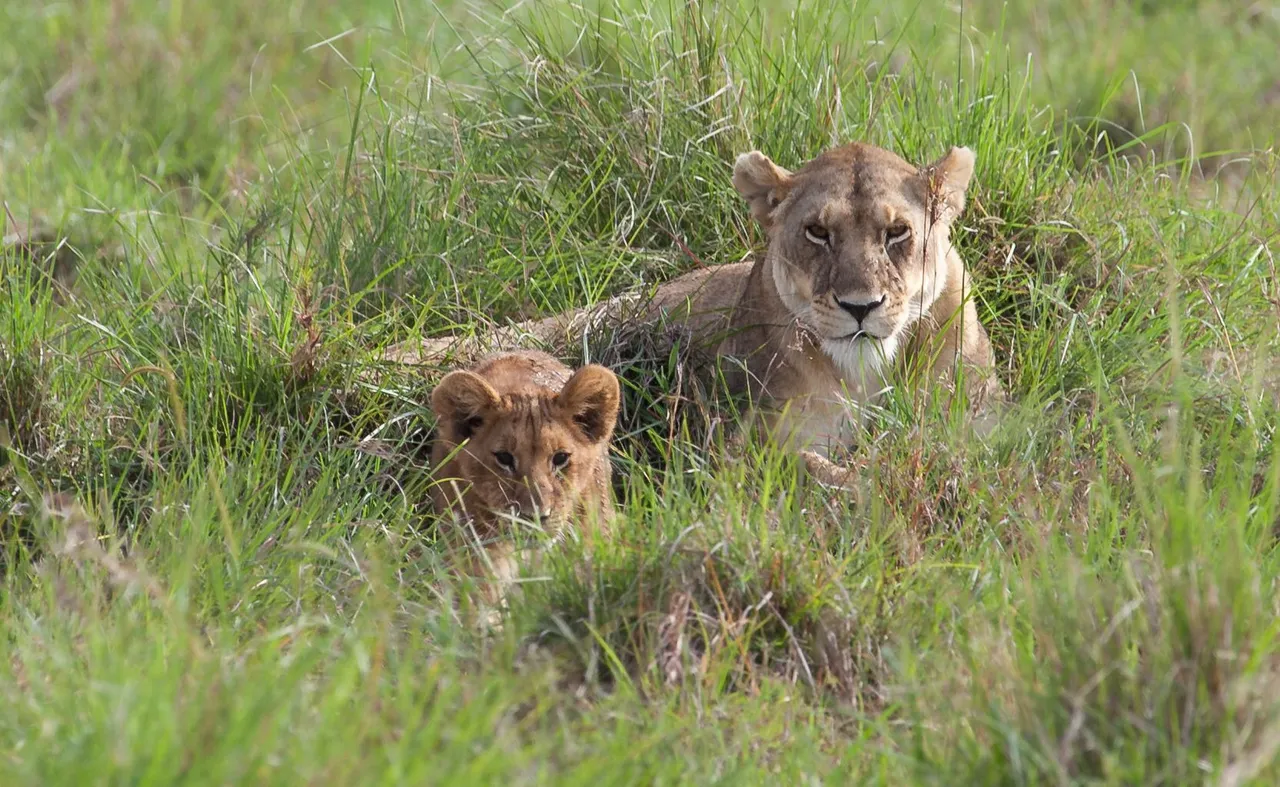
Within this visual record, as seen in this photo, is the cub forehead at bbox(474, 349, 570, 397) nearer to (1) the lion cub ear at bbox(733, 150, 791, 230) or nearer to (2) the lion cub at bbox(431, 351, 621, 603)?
(2) the lion cub at bbox(431, 351, 621, 603)

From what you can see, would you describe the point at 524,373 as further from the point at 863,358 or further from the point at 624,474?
the point at 863,358

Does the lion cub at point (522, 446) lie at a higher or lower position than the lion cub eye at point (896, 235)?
lower

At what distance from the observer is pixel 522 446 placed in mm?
4895

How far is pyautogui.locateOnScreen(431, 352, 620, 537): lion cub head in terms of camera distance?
15.9 ft

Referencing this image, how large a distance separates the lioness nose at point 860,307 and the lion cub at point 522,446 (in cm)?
72

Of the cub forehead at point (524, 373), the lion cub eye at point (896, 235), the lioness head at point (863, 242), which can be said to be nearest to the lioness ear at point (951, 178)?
the lioness head at point (863, 242)

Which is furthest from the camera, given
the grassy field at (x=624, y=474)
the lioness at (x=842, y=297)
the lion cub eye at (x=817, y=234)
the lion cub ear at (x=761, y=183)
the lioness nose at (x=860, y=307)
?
the lion cub ear at (x=761, y=183)

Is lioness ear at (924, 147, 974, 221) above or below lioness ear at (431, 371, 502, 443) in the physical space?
above

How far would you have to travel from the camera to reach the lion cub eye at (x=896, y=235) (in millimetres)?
5203

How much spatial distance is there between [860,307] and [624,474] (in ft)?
2.74

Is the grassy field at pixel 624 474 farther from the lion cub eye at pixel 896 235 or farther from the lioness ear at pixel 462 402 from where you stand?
the lion cub eye at pixel 896 235

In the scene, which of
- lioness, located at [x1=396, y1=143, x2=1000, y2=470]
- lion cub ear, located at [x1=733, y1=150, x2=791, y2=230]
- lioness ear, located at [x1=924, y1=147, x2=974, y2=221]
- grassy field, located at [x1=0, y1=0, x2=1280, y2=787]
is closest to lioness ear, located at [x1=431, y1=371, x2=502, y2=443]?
grassy field, located at [x1=0, y1=0, x2=1280, y2=787]

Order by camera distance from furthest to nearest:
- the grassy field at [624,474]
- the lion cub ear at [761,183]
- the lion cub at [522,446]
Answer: the lion cub ear at [761,183]
the lion cub at [522,446]
the grassy field at [624,474]

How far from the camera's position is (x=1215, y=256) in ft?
18.9
